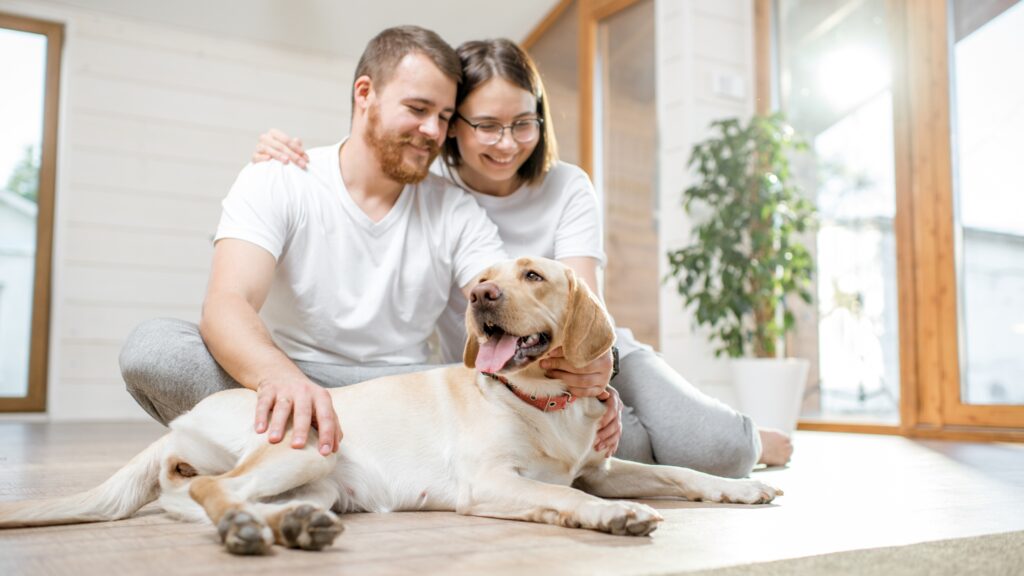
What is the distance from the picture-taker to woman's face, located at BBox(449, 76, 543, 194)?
2.36 metres

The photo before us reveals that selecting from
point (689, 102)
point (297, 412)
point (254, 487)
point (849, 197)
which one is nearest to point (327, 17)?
point (689, 102)

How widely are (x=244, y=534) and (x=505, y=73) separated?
1.57 m

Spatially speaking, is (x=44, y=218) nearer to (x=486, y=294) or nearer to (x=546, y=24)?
(x=546, y=24)

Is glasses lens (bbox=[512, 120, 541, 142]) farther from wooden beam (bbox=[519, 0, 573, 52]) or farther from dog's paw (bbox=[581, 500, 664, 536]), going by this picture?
A: wooden beam (bbox=[519, 0, 573, 52])

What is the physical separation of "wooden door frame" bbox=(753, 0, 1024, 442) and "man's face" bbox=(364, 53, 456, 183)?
3.15 meters

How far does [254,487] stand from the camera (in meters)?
1.43

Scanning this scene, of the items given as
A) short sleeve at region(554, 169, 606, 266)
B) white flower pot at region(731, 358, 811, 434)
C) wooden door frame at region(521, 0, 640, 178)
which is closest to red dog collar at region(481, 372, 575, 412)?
short sleeve at region(554, 169, 606, 266)

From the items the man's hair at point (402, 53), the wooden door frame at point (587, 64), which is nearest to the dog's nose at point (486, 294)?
the man's hair at point (402, 53)

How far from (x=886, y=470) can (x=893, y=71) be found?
2857mm

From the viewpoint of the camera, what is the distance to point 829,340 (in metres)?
4.81

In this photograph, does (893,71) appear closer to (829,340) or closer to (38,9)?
(829,340)

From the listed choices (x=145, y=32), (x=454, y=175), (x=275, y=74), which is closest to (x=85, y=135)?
(x=145, y=32)

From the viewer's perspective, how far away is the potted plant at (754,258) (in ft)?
14.1

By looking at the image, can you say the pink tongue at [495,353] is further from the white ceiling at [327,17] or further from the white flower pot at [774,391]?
the white ceiling at [327,17]
